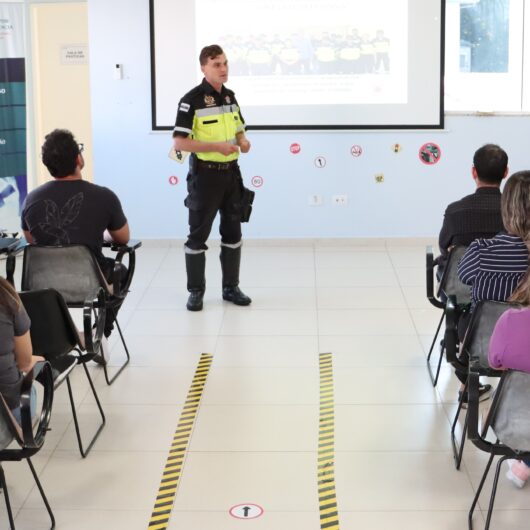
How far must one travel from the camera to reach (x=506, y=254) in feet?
11.4

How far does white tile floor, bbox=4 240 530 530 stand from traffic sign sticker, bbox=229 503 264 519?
0.11 ft

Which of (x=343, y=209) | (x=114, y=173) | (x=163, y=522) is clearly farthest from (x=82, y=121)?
(x=163, y=522)

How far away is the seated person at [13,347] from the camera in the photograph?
293cm

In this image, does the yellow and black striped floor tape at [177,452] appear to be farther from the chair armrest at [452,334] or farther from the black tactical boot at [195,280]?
the chair armrest at [452,334]

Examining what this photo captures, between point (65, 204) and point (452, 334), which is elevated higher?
point (65, 204)

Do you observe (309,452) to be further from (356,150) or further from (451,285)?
(356,150)

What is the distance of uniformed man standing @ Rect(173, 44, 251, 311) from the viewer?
5.58m

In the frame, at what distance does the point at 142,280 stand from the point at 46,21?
11.6 ft

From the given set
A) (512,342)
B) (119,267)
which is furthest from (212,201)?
(512,342)

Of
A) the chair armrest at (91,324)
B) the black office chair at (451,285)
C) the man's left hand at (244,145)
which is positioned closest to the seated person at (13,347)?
the chair armrest at (91,324)

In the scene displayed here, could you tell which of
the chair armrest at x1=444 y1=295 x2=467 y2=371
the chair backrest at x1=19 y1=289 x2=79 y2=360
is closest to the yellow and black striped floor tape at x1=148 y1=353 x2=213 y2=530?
the chair backrest at x1=19 y1=289 x2=79 y2=360

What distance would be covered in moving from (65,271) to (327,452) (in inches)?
57.8

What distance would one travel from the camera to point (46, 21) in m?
8.95

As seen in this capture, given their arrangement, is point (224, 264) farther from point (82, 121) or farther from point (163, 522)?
point (82, 121)
